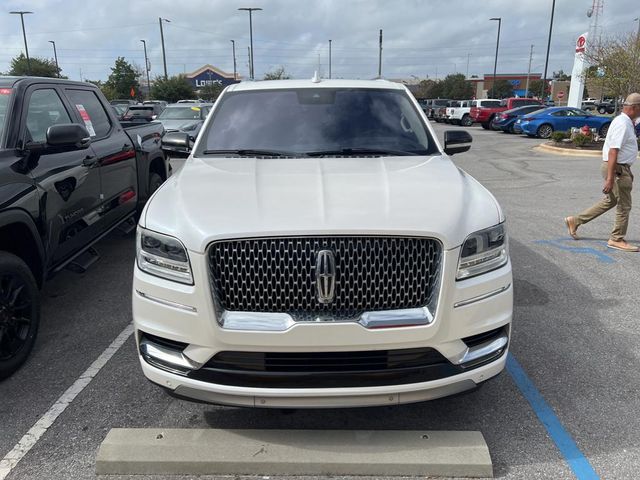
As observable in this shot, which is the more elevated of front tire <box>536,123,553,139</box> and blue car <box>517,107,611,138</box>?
blue car <box>517,107,611,138</box>

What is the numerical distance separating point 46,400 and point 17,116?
208cm

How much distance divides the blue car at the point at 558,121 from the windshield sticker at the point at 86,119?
2396 centimetres

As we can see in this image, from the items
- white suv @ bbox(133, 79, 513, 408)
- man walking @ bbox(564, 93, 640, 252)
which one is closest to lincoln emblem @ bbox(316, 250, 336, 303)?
white suv @ bbox(133, 79, 513, 408)

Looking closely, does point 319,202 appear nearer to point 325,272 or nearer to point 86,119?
point 325,272

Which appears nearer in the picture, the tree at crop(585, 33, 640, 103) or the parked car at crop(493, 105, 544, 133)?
the tree at crop(585, 33, 640, 103)

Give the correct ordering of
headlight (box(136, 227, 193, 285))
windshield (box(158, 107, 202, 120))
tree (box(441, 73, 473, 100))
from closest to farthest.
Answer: headlight (box(136, 227, 193, 285)) → windshield (box(158, 107, 202, 120)) → tree (box(441, 73, 473, 100))

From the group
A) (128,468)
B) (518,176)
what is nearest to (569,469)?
(128,468)

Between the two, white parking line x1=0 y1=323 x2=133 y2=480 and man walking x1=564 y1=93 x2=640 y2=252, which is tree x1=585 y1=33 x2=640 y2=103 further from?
white parking line x1=0 y1=323 x2=133 y2=480

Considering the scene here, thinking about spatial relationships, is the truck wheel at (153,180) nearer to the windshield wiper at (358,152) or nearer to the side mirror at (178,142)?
the side mirror at (178,142)

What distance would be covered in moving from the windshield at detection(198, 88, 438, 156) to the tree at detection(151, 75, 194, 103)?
57.0 m

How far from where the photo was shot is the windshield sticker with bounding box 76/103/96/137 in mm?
5278

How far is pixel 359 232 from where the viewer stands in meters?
2.53

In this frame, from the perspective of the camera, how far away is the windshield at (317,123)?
13.2ft

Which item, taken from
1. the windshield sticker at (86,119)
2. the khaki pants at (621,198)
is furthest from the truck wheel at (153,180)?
the khaki pants at (621,198)
